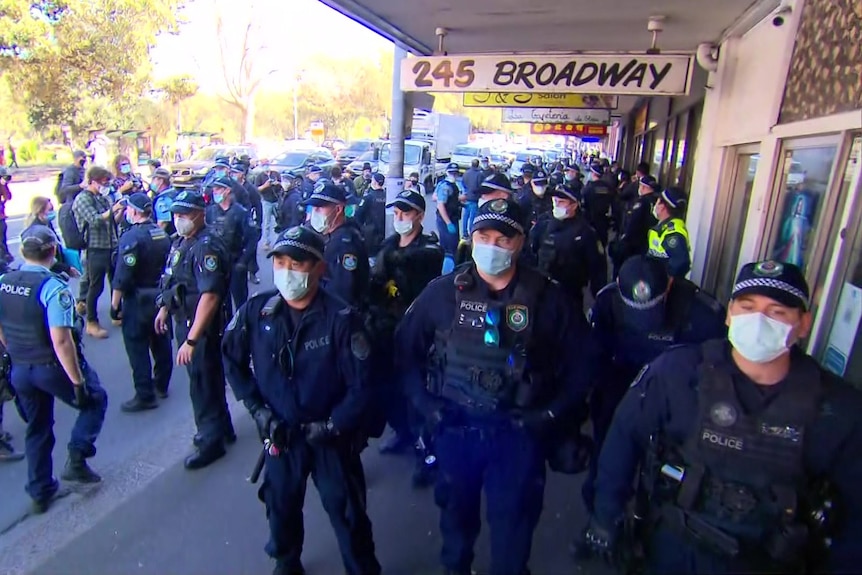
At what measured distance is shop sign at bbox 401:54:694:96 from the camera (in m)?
5.31

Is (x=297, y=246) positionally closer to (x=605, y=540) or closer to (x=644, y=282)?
(x=644, y=282)

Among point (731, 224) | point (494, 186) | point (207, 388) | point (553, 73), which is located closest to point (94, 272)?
point (207, 388)

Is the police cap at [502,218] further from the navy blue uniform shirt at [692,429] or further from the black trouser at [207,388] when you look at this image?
the black trouser at [207,388]

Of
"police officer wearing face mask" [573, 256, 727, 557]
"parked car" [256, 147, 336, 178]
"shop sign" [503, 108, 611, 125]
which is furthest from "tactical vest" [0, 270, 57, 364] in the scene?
"parked car" [256, 147, 336, 178]

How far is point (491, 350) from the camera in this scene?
2.63 metres

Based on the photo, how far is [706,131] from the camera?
21.8 feet

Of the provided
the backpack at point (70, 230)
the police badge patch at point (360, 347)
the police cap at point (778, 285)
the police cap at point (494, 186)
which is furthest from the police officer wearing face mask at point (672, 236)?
the backpack at point (70, 230)

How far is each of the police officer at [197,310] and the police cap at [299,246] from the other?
137 centimetres

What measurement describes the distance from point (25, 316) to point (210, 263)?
3.66 ft

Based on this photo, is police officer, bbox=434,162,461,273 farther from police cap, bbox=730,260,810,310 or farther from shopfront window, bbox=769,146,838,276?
police cap, bbox=730,260,810,310

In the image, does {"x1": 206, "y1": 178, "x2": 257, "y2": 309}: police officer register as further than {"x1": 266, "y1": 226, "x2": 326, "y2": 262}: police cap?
Yes

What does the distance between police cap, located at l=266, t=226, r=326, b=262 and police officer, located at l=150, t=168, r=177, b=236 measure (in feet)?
15.9

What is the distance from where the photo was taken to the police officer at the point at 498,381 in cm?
263

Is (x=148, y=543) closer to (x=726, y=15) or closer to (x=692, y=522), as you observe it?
(x=692, y=522)
